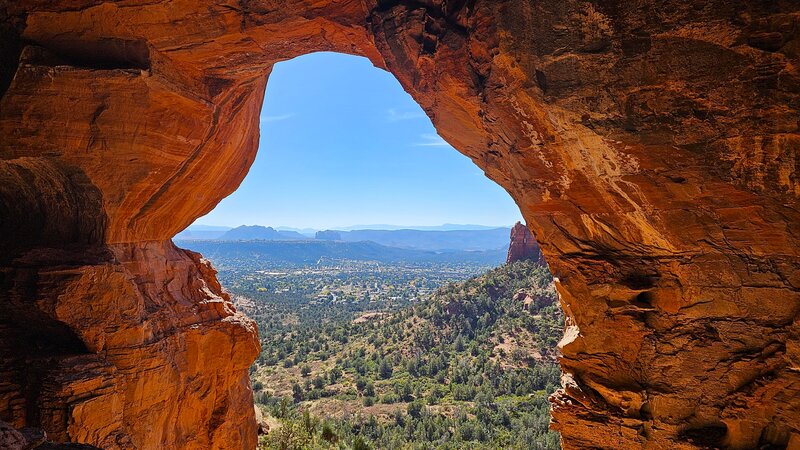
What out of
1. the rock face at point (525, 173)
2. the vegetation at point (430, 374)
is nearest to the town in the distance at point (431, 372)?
the vegetation at point (430, 374)

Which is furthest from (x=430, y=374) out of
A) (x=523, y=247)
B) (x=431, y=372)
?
(x=523, y=247)

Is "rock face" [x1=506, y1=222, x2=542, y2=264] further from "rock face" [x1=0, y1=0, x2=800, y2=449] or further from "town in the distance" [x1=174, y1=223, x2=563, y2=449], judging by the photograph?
"rock face" [x1=0, y1=0, x2=800, y2=449]

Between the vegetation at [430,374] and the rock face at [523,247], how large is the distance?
2.65 m

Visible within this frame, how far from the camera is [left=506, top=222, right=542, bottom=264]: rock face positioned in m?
69.9

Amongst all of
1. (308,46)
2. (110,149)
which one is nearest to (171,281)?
(110,149)

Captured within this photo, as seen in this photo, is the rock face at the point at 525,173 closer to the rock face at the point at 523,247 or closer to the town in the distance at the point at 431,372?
the town in the distance at the point at 431,372

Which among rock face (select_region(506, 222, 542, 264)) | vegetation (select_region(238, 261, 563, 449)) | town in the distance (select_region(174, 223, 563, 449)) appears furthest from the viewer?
rock face (select_region(506, 222, 542, 264))

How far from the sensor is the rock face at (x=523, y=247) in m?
69.9

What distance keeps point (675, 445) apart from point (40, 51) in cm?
1530

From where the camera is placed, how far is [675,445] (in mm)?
8688

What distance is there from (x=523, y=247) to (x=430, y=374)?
31.9 m

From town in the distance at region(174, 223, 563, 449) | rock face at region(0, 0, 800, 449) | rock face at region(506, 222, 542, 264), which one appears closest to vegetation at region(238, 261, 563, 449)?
town in the distance at region(174, 223, 563, 449)

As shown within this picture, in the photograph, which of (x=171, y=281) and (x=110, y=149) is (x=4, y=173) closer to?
(x=110, y=149)

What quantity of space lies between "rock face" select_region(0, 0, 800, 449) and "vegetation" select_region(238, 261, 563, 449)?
51.0 feet
